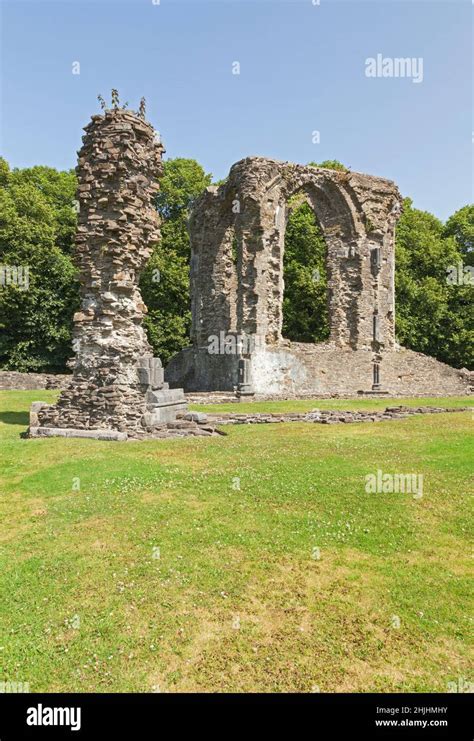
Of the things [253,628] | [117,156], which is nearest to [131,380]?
[117,156]

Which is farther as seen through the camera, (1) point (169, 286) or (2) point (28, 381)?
(1) point (169, 286)

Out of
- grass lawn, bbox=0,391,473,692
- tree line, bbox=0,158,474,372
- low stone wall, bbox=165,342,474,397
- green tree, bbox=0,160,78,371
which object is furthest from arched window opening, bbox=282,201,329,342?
grass lawn, bbox=0,391,473,692

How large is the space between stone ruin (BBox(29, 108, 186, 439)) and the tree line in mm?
16684

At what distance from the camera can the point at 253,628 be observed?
144 inches

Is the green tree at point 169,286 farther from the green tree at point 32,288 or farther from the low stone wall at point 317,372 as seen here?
the green tree at point 32,288

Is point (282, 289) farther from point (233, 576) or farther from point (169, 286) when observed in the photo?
point (233, 576)

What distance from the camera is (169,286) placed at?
3309 cm

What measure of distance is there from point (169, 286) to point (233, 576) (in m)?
30.2

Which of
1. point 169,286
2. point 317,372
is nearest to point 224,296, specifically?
point 317,372

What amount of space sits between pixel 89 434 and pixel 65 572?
22.3ft

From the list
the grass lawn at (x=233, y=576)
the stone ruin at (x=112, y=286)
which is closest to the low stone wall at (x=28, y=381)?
the stone ruin at (x=112, y=286)

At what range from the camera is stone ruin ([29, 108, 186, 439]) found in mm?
11766

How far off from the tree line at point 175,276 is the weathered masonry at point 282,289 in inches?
127
